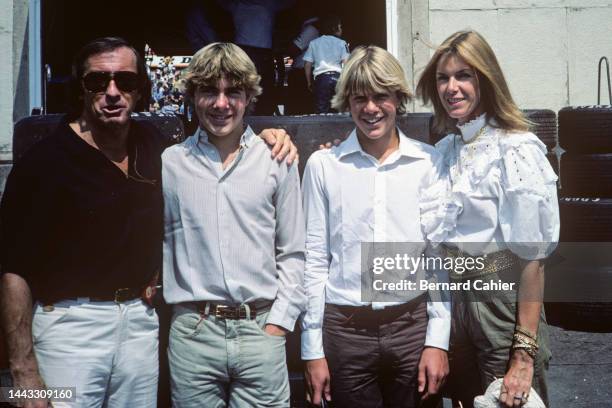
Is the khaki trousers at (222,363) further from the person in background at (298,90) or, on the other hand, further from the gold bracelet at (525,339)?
the person in background at (298,90)

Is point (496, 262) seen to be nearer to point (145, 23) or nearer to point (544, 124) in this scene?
point (544, 124)

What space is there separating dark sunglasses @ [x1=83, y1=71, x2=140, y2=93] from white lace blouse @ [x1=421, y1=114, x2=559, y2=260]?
51.0 inches

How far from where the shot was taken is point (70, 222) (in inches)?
82.0

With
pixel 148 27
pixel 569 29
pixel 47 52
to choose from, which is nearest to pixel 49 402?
pixel 47 52

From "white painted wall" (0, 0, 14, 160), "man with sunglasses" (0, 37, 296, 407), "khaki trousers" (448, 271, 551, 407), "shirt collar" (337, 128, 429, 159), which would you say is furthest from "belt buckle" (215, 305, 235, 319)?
"white painted wall" (0, 0, 14, 160)

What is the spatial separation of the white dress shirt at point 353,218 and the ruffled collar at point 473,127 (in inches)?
6.7

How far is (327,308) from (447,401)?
4.38ft

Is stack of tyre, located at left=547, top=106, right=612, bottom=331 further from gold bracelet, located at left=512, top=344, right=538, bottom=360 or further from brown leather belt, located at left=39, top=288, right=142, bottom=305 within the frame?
brown leather belt, located at left=39, top=288, right=142, bottom=305

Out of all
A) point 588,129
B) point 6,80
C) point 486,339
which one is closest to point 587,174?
point 588,129

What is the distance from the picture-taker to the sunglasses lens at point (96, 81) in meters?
2.21

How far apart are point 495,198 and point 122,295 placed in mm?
1487

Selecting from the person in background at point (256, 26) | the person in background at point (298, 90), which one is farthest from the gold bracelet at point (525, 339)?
the person in background at point (298, 90)

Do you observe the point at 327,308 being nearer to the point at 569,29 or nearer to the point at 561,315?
the point at 561,315

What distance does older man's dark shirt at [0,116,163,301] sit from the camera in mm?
2061
